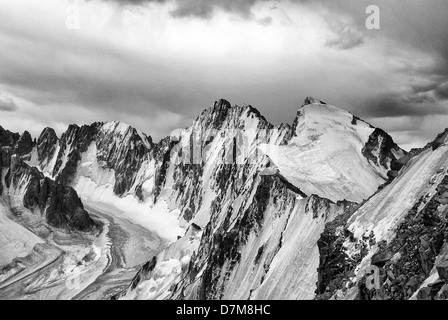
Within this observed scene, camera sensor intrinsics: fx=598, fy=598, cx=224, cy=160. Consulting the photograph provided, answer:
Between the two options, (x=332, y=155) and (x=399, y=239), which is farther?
(x=332, y=155)

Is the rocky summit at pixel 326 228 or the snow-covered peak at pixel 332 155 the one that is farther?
the snow-covered peak at pixel 332 155

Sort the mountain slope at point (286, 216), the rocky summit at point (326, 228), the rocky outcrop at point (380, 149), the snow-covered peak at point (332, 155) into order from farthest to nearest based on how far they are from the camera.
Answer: the rocky outcrop at point (380, 149) < the snow-covered peak at point (332, 155) < the mountain slope at point (286, 216) < the rocky summit at point (326, 228)

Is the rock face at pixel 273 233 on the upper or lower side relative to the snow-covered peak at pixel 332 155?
lower

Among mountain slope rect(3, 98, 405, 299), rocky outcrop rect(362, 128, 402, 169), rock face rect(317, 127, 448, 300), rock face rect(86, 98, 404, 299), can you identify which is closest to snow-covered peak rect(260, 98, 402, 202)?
rocky outcrop rect(362, 128, 402, 169)

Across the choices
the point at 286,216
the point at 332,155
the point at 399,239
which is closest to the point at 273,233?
the point at 286,216

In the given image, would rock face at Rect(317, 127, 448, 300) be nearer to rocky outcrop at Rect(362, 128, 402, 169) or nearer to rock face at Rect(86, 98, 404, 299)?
rock face at Rect(86, 98, 404, 299)

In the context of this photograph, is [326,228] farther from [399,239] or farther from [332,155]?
[332,155]

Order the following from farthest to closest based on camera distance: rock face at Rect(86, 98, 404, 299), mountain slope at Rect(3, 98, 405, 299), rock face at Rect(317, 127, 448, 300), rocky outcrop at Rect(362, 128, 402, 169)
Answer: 1. rocky outcrop at Rect(362, 128, 402, 169)
2. mountain slope at Rect(3, 98, 405, 299)
3. rock face at Rect(86, 98, 404, 299)
4. rock face at Rect(317, 127, 448, 300)

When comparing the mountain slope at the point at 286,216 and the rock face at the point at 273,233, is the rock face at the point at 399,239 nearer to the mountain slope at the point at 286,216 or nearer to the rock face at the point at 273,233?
the mountain slope at the point at 286,216

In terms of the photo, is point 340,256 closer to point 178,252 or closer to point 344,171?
point 344,171

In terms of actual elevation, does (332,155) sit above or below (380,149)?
below

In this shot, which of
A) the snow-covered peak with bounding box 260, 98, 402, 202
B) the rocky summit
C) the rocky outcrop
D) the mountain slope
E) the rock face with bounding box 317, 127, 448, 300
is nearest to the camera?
the rock face with bounding box 317, 127, 448, 300

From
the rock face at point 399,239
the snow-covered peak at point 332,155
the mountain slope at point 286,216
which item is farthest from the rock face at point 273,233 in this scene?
the rock face at point 399,239
